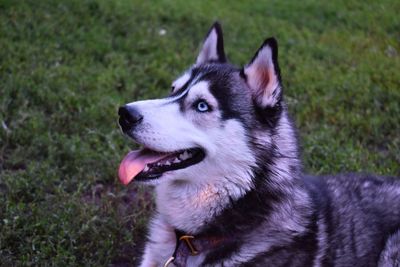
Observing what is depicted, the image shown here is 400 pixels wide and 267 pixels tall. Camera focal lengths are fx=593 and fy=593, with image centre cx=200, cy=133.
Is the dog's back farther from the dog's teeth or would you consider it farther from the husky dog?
the dog's teeth

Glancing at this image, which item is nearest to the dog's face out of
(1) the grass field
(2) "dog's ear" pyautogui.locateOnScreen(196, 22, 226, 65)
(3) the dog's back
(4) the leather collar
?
(4) the leather collar

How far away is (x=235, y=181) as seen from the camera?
351 cm

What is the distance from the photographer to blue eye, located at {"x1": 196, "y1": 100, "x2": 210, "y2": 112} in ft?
11.8

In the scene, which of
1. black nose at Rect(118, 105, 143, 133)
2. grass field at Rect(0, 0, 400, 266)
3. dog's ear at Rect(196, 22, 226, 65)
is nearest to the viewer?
black nose at Rect(118, 105, 143, 133)

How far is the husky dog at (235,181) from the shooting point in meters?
3.50

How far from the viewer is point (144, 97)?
6758 millimetres

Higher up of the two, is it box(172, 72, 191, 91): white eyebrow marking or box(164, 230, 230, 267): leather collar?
box(172, 72, 191, 91): white eyebrow marking

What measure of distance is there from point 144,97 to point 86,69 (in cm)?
90

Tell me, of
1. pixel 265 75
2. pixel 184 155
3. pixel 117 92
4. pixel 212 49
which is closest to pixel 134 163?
pixel 184 155

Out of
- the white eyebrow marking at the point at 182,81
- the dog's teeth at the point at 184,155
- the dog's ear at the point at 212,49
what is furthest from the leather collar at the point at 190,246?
the dog's ear at the point at 212,49

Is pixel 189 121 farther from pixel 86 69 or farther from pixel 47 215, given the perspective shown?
pixel 86 69

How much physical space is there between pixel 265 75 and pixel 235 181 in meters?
0.69

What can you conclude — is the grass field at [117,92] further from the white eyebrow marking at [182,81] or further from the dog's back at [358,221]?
the dog's back at [358,221]

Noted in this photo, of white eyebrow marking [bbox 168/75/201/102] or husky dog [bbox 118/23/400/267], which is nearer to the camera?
husky dog [bbox 118/23/400/267]
